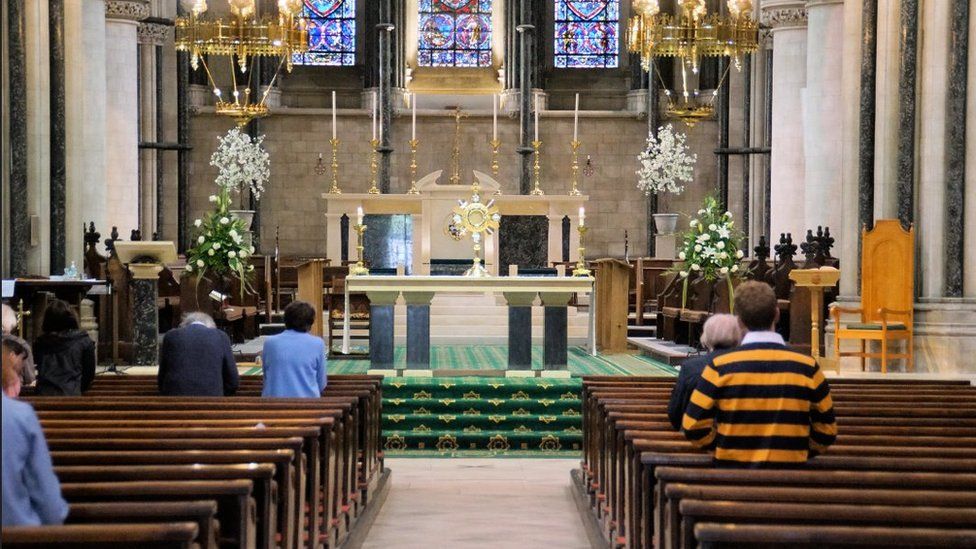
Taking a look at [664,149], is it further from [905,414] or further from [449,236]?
[905,414]

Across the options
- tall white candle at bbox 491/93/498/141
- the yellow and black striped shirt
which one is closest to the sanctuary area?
the yellow and black striped shirt

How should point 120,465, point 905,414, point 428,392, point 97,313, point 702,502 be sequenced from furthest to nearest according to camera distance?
point 97,313 < point 428,392 < point 905,414 < point 120,465 < point 702,502

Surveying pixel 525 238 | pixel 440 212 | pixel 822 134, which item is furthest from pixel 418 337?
pixel 525 238

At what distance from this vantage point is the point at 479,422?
11070mm

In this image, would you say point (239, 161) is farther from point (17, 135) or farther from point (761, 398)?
point (761, 398)

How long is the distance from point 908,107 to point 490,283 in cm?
420

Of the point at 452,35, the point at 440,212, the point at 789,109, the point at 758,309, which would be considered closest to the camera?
the point at 758,309

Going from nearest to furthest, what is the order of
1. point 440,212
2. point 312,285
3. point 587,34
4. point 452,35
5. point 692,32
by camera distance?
1. point 312,285
2. point 692,32
3. point 440,212
4. point 452,35
5. point 587,34

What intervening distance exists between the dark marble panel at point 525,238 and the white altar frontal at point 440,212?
0.26 feet

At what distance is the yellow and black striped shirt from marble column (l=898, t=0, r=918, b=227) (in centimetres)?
882

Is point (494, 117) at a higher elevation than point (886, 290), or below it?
higher

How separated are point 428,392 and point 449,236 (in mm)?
9156

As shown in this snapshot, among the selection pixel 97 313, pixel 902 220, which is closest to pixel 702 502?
pixel 902 220

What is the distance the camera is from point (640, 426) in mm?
6168
